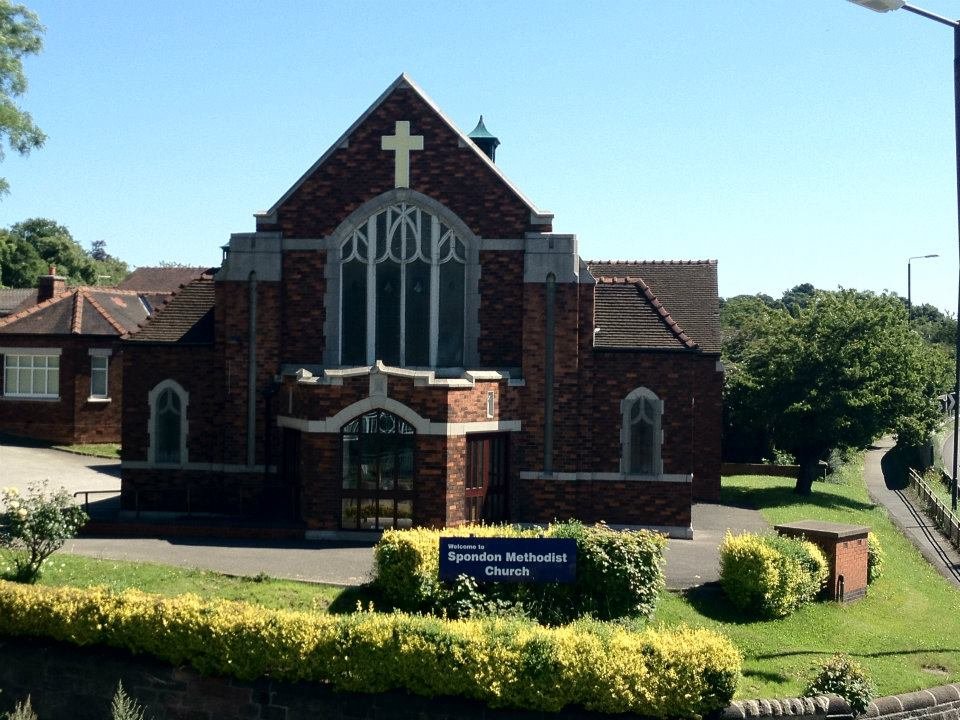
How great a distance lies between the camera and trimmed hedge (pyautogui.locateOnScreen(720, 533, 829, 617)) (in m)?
17.0

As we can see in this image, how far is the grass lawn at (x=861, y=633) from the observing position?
14710mm

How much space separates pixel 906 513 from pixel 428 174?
2071 centimetres

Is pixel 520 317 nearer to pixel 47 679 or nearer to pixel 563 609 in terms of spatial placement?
pixel 563 609

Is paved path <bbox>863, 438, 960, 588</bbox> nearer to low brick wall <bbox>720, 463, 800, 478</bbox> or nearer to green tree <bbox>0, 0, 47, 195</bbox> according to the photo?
low brick wall <bbox>720, 463, 800, 478</bbox>

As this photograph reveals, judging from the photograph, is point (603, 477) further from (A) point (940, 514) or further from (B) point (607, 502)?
(A) point (940, 514)

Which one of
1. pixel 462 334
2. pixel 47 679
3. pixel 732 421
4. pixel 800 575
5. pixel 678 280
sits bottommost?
pixel 47 679

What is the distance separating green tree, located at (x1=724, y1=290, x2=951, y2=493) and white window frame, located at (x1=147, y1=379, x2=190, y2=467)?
58.9ft

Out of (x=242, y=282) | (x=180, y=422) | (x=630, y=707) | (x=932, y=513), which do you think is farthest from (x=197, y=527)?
(x=932, y=513)

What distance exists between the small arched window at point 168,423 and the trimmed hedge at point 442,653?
9.67 m

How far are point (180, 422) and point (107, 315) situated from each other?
50.3ft

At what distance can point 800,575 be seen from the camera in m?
17.7

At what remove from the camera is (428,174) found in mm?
23016

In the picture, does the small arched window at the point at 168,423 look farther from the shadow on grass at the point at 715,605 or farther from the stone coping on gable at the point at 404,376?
the shadow on grass at the point at 715,605

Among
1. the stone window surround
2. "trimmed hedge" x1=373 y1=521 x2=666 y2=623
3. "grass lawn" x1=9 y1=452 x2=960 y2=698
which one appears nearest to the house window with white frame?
the stone window surround
